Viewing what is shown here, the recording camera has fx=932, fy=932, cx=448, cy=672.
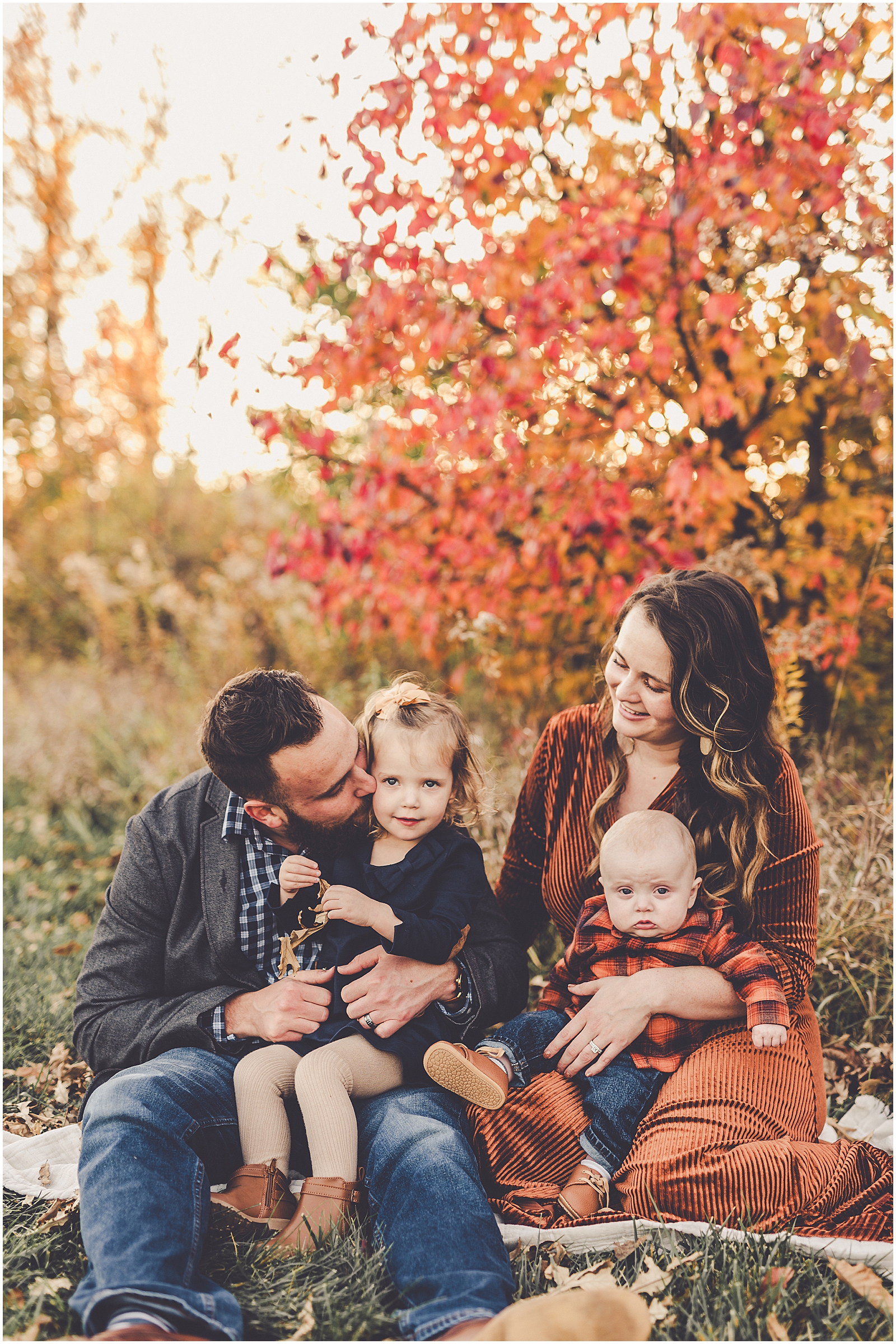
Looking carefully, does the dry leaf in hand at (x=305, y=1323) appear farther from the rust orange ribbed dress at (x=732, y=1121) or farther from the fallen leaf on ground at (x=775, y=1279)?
the fallen leaf on ground at (x=775, y=1279)

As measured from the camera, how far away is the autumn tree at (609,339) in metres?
3.21

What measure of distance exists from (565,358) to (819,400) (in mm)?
1410

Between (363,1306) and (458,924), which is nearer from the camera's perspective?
(363,1306)

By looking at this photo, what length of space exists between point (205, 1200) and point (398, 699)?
123 cm

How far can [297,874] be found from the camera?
7.66ft

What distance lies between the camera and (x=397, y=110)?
10.7ft

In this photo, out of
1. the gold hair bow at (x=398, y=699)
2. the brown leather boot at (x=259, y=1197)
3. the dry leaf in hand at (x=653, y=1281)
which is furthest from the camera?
the gold hair bow at (x=398, y=699)

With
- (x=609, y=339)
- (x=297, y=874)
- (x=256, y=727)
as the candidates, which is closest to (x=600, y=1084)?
(x=297, y=874)

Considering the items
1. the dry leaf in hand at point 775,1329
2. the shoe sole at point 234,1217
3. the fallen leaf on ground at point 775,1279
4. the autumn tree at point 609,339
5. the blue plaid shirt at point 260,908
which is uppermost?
the autumn tree at point 609,339

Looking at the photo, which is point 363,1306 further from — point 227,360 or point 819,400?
point 819,400

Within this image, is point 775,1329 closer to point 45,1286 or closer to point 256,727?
point 45,1286

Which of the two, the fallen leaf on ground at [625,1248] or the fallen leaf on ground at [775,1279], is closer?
the fallen leaf on ground at [775,1279]

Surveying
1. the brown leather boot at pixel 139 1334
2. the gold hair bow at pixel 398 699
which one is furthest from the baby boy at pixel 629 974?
the brown leather boot at pixel 139 1334

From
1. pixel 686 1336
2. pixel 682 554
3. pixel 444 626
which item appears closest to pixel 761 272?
pixel 682 554
